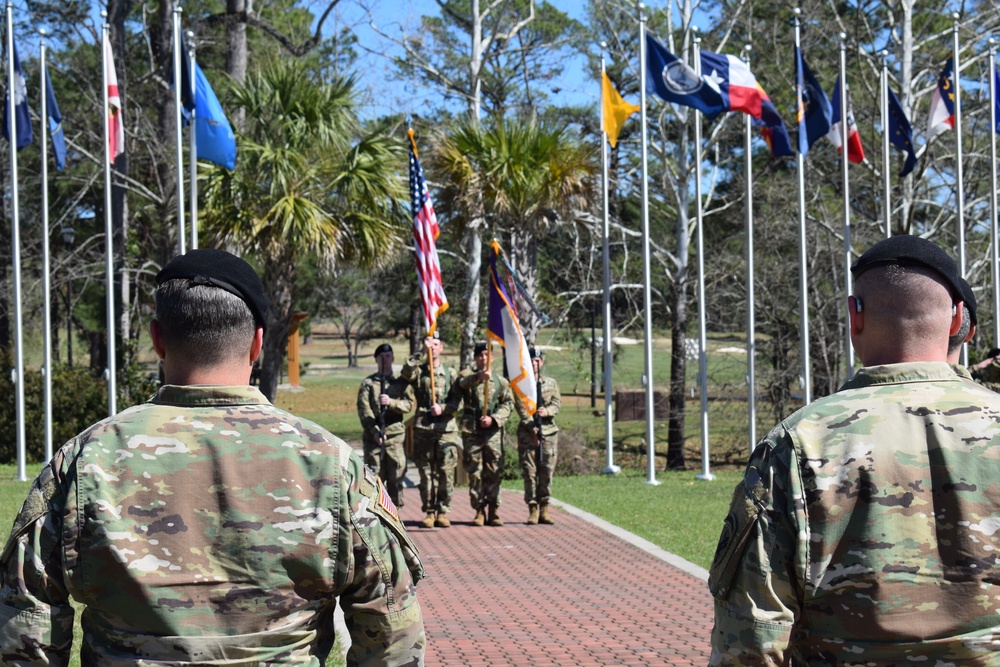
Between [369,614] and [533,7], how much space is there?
27.2 m

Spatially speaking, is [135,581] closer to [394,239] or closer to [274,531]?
[274,531]

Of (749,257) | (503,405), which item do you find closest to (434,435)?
(503,405)

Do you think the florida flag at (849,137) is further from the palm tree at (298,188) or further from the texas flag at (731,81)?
the palm tree at (298,188)

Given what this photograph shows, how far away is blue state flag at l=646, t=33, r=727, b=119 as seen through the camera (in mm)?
17797

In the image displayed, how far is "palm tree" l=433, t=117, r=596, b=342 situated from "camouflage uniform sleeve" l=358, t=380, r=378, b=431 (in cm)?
663

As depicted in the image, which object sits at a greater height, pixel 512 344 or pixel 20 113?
pixel 20 113

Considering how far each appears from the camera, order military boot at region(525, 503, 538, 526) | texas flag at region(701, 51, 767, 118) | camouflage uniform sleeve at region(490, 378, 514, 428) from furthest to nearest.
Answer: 1. texas flag at region(701, 51, 767, 118)
2. military boot at region(525, 503, 538, 526)
3. camouflage uniform sleeve at region(490, 378, 514, 428)

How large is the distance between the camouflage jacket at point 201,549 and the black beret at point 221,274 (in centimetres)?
25

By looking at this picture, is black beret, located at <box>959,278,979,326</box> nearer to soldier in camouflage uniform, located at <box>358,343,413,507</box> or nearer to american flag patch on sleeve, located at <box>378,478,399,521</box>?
american flag patch on sleeve, located at <box>378,478,399,521</box>

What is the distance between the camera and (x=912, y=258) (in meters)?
3.04

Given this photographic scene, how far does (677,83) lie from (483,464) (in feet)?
23.2

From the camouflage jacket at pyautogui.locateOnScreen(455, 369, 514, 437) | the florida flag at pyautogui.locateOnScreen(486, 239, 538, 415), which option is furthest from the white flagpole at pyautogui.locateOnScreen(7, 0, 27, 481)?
the florida flag at pyautogui.locateOnScreen(486, 239, 538, 415)

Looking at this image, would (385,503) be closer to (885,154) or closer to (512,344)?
(512,344)

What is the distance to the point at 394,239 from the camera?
19812 mm
